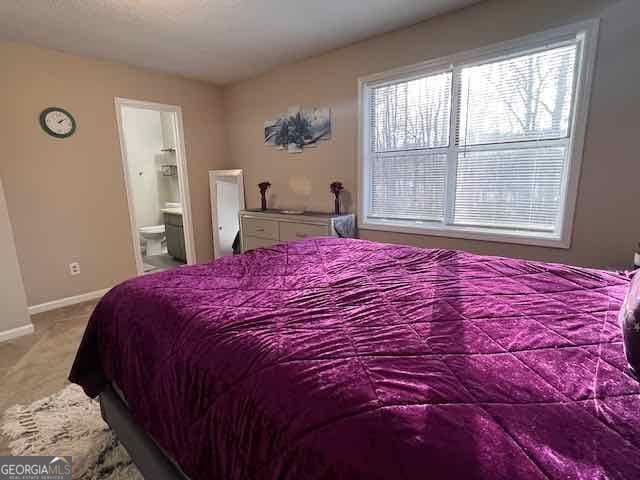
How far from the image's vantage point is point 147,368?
1.13m

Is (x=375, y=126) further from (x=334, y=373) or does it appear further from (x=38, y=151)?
(x=38, y=151)

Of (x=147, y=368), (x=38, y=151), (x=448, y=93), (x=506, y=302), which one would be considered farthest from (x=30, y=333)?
(x=448, y=93)

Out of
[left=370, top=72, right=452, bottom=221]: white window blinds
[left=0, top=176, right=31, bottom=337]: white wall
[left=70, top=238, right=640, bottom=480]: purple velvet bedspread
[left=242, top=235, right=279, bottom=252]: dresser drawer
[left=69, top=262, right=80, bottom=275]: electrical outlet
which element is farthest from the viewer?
[left=242, top=235, right=279, bottom=252]: dresser drawer

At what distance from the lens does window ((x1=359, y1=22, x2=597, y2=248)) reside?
217cm

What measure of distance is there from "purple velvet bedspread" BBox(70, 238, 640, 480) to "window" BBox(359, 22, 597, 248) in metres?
1.11

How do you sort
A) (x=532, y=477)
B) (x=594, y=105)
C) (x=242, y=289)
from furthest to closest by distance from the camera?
1. (x=594, y=105)
2. (x=242, y=289)
3. (x=532, y=477)

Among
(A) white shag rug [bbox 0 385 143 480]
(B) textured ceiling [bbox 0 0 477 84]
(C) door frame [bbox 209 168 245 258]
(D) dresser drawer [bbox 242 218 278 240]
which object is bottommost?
(A) white shag rug [bbox 0 385 143 480]

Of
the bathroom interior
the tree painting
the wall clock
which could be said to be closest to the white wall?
the wall clock

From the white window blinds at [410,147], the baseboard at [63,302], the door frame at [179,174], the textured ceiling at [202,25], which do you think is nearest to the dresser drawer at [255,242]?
the door frame at [179,174]

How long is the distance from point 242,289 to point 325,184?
2304 millimetres

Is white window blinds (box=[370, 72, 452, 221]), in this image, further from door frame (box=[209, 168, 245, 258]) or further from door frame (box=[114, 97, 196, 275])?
door frame (box=[114, 97, 196, 275])

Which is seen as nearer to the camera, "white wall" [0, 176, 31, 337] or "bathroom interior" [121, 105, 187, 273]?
"white wall" [0, 176, 31, 337]

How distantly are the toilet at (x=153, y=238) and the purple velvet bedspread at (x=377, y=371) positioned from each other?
412 cm

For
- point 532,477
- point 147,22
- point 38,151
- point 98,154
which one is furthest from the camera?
point 98,154
